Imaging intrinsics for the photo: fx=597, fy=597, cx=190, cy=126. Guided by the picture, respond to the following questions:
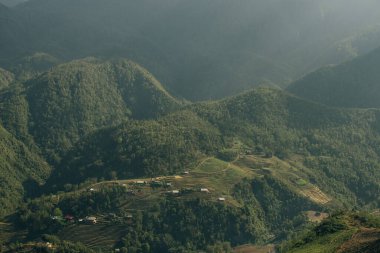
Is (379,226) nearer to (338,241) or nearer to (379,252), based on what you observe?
(338,241)

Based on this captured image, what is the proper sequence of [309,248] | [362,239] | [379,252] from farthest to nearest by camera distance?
[309,248]
[362,239]
[379,252]

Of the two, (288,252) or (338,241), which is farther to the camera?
(288,252)

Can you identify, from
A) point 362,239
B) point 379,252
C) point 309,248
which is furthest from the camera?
point 309,248

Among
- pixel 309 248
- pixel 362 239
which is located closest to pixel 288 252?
pixel 309 248

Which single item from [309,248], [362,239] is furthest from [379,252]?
[309,248]

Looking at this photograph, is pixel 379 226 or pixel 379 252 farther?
pixel 379 226


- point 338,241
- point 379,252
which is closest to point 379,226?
point 338,241

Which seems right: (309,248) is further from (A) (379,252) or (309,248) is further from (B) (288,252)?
(A) (379,252)
